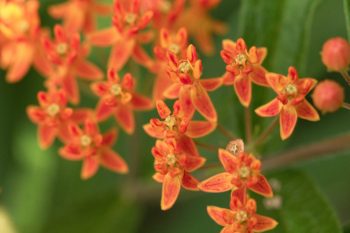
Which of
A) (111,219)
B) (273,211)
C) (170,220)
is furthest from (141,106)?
(170,220)

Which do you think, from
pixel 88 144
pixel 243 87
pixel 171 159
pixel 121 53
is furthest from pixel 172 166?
pixel 121 53

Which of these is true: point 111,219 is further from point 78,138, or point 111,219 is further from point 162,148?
point 162,148

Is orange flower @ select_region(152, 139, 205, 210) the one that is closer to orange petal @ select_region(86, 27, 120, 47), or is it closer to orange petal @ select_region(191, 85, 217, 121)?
orange petal @ select_region(191, 85, 217, 121)

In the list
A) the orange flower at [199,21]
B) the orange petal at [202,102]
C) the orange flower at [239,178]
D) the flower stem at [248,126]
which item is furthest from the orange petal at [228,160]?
the orange flower at [199,21]

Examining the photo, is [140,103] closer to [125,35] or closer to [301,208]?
[125,35]

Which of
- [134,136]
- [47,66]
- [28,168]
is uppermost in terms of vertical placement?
[47,66]

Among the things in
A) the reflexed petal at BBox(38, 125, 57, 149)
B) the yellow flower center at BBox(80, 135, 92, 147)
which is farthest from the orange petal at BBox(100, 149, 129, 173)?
the reflexed petal at BBox(38, 125, 57, 149)

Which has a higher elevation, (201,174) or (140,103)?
(140,103)
